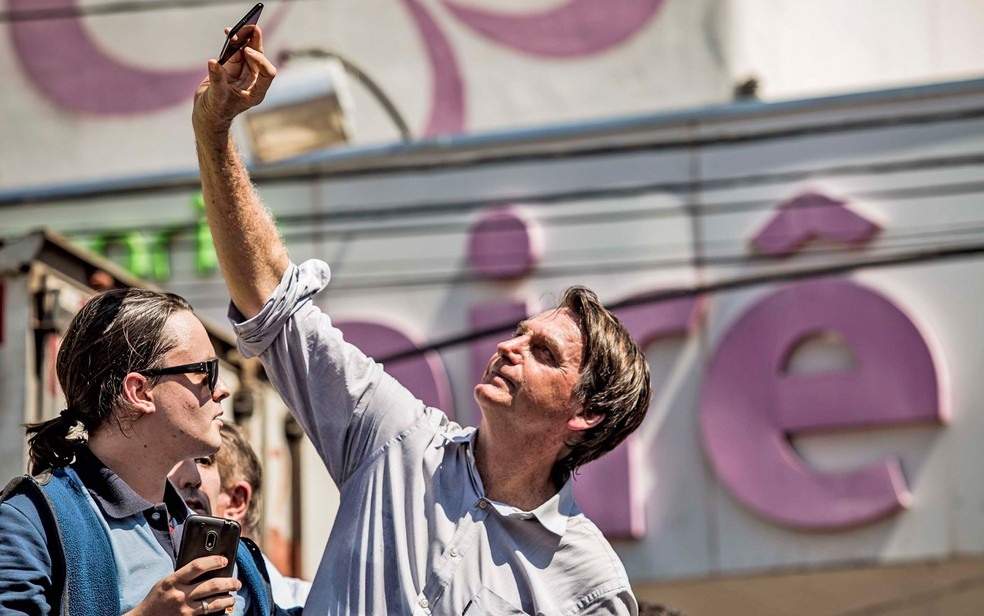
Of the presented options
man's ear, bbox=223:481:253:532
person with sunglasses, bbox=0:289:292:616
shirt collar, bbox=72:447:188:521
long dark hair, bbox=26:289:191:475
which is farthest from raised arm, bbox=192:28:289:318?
man's ear, bbox=223:481:253:532

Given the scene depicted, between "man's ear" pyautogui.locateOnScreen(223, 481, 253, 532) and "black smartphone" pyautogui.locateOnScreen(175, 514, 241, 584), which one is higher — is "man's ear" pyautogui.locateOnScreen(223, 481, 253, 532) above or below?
below

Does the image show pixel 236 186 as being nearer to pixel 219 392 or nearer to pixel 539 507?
pixel 219 392

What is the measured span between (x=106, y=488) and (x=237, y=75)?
2.94ft

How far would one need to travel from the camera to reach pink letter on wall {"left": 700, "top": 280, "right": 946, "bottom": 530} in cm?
1088

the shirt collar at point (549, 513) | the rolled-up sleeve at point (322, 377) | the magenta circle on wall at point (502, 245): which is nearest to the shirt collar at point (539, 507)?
the shirt collar at point (549, 513)

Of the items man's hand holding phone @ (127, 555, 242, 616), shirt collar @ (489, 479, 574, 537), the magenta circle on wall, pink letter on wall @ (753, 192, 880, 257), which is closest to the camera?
man's hand holding phone @ (127, 555, 242, 616)

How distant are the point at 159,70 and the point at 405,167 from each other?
6.59 ft

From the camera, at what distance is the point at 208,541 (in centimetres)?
324

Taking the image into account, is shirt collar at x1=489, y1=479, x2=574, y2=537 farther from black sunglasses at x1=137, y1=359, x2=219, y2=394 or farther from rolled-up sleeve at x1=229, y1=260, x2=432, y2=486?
black sunglasses at x1=137, y1=359, x2=219, y2=394

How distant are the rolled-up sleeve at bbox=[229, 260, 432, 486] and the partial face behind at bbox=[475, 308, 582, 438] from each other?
0.20m

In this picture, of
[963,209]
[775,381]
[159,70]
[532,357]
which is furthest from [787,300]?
[532,357]

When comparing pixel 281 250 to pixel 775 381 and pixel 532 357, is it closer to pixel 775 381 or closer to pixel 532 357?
pixel 532 357

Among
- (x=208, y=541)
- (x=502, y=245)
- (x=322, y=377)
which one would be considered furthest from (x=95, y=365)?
(x=502, y=245)

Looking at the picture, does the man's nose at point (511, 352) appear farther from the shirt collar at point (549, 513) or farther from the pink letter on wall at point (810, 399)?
the pink letter on wall at point (810, 399)
